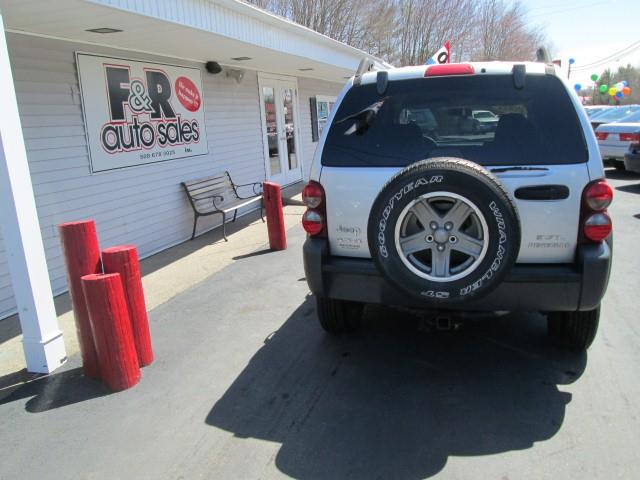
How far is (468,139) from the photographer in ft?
12.0

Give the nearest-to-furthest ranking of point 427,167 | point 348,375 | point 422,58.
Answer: point 427,167
point 348,375
point 422,58

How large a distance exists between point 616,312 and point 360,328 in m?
2.15

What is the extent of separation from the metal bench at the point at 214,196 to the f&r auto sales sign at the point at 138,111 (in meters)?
0.47

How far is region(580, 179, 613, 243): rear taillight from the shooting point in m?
2.88

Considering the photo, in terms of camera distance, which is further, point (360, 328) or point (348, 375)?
point (360, 328)

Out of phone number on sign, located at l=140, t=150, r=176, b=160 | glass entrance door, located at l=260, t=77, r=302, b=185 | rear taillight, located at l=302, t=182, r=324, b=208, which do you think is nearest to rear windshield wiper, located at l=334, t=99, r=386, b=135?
rear taillight, located at l=302, t=182, r=324, b=208

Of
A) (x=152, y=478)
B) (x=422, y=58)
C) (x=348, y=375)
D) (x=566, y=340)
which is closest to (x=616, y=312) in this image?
(x=566, y=340)

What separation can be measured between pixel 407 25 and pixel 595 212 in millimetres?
27908

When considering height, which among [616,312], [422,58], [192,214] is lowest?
[616,312]

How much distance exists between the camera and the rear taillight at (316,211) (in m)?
3.32

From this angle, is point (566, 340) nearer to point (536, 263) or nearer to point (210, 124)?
point (536, 263)

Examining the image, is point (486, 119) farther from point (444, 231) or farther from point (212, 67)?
point (212, 67)

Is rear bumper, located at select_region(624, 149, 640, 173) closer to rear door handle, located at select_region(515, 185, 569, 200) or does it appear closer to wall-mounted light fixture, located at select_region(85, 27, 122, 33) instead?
rear door handle, located at select_region(515, 185, 569, 200)

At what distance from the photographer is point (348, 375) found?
350 centimetres
